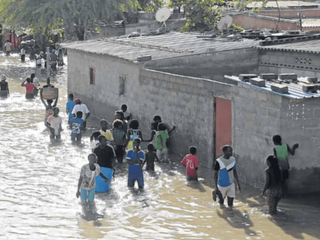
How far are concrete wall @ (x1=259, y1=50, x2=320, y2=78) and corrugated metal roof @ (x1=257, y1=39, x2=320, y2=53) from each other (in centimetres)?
18

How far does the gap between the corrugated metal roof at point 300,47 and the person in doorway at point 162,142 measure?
523 centimetres

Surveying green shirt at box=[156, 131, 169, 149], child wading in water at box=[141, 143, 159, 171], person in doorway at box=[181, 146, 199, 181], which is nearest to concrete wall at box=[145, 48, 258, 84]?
green shirt at box=[156, 131, 169, 149]

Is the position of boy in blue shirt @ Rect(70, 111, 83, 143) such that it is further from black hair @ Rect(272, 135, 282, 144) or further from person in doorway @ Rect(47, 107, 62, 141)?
black hair @ Rect(272, 135, 282, 144)

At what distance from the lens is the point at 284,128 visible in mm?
14367

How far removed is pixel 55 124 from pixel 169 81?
13.1ft

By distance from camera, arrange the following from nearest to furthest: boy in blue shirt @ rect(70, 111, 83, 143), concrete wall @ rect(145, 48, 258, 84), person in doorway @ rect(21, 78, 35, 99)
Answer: boy in blue shirt @ rect(70, 111, 83, 143) → concrete wall @ rect(145, 48, 258, 84) → person in doorway @ rect(21, 78, 35, 99)

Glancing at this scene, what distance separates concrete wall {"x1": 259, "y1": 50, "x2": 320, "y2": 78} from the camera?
65.9 feet

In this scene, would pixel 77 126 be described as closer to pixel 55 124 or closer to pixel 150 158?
pixel 55 124

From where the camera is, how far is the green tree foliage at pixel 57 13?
43.4 meters

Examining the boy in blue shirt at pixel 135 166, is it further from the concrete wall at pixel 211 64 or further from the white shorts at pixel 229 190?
the concrete wall at pixel 211 64

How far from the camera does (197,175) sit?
1650 cm

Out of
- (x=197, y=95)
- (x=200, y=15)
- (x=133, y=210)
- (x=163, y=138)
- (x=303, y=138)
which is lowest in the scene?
(x=133, y=210)

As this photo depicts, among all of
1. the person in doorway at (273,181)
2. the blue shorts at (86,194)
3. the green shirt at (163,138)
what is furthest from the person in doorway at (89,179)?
the green shirt at (163,138)

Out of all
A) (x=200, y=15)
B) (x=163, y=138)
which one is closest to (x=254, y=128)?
(x=163, y=138)
